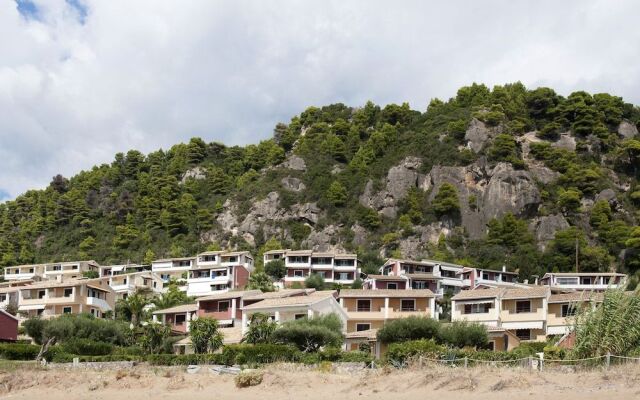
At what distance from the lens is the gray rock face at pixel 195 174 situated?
148875 millimetres

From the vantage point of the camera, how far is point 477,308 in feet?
214

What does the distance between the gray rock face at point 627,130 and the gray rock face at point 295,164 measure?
55.0 meters

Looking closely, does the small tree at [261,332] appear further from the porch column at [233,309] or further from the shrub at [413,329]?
the porch column at [233,309]

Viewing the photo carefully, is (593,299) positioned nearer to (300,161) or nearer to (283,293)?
(283,293)

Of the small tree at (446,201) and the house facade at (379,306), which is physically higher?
the small tree at (446,201)

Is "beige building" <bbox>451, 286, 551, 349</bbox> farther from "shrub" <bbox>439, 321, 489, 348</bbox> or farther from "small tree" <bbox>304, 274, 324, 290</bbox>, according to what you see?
"small tree" <bbox>304, 274, 324, 290</bbox>

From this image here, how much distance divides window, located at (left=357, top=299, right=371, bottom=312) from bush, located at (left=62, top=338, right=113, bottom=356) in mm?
22030

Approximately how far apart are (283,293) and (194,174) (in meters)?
87.9

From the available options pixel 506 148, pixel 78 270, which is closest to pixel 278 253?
pixel 78 270

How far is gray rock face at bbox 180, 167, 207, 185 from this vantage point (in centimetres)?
14888

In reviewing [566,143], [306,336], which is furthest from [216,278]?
[566,143]

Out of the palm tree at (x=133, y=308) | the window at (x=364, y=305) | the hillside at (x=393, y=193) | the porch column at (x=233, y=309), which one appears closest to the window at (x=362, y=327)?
the window at (x=364, y=305)

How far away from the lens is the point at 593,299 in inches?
1367

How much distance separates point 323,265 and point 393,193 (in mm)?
27128
